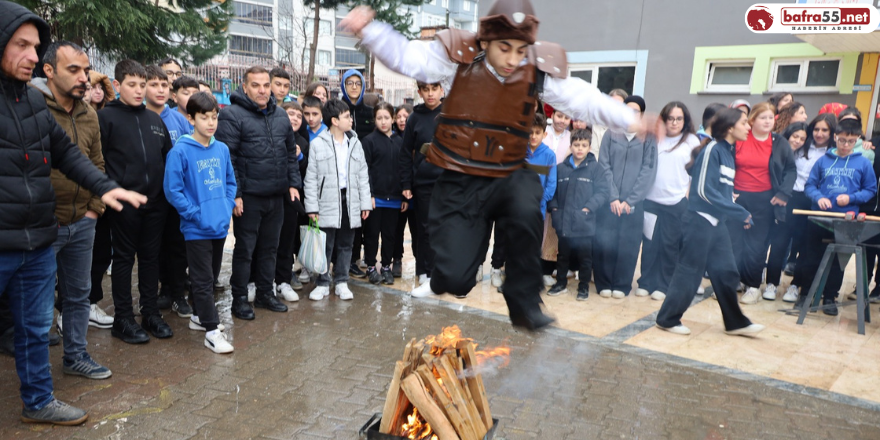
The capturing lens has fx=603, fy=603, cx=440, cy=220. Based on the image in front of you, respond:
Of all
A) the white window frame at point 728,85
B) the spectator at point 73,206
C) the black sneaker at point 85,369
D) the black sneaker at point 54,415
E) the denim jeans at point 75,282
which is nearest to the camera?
the black sneaker at point 54,415

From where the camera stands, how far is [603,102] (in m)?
3.63

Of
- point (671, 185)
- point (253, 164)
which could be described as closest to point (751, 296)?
point (671, 185)

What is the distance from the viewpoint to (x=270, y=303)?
237 inches

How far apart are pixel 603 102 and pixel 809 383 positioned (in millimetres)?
2958

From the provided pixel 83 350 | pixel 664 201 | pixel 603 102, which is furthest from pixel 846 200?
pixel 83 350

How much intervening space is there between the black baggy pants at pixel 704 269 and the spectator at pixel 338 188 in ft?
10.9

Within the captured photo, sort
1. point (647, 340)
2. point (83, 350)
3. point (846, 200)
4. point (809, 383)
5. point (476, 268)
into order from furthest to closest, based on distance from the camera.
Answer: point (846, 200), point (647, 340), point (809, 383), point (83, 350), point (476, 268)

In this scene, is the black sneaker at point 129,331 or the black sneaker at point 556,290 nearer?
the black sneaker at point 129,331

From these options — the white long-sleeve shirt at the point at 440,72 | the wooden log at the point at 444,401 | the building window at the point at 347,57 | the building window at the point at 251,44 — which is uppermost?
the building window at the point at 347,57

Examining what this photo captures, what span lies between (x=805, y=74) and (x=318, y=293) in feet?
37.5

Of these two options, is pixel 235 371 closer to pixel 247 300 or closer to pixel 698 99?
pixel 247 300

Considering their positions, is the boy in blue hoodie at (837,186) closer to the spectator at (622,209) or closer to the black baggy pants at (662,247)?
the black baggy pants at (662,247)

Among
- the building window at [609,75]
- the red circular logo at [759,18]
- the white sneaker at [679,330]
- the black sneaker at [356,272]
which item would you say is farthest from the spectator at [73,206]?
the building window at [609,75]

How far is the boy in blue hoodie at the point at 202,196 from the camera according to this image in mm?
4812
